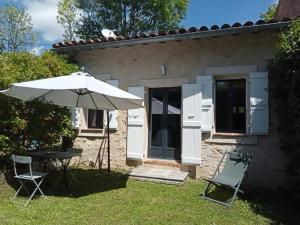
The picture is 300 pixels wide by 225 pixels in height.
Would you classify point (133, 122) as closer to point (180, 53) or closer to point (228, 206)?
point (180, 53)

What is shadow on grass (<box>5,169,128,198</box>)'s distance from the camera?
6732 millimetres

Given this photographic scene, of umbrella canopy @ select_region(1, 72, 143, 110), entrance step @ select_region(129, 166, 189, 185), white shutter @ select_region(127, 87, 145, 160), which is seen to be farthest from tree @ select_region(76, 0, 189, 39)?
entrance step @ select_region(129, 166, 189, 185)

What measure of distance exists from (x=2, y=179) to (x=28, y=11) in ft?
74.7

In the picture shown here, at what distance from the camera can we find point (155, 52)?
8.94 metres

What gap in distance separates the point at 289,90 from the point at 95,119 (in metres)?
5.95

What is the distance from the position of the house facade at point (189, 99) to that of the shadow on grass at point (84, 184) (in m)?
0.89

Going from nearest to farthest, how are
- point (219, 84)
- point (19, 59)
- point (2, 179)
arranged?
point (2, 179), point (19, 59), point (219, 84)

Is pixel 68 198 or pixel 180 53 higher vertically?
Answer: pixel 180 53

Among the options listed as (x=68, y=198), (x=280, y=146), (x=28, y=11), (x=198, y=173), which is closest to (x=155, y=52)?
(x=198, y=173)

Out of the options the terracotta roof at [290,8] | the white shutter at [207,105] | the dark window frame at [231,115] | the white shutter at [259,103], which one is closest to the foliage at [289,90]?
the white shutter at [259,103]

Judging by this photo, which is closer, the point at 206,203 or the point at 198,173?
the point at 206,203

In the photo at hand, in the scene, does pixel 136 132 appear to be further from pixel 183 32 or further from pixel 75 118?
pixel 183 32

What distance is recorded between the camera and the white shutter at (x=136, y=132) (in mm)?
8914

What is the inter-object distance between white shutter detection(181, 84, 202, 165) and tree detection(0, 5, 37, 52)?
20.9 metres
